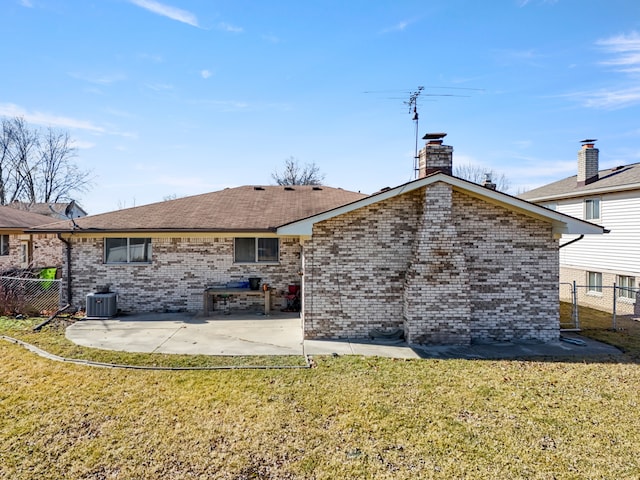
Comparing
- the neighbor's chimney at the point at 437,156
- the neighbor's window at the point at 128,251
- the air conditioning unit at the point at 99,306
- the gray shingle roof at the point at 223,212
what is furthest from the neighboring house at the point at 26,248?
the neighbor's chimney at the point at 437,156

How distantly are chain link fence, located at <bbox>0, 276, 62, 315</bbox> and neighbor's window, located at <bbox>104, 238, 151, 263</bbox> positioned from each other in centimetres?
161

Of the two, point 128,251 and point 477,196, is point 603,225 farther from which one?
point 128,251

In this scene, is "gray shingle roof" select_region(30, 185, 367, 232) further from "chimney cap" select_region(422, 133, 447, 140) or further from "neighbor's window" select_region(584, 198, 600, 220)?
"neighbor's window" select_region(584, 198, 600, 220)

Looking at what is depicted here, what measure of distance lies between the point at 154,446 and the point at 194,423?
596 millimetres

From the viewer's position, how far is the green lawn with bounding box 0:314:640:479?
393 centimetres

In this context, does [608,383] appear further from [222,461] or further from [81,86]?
[81,86]

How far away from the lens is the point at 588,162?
1677 centimetres

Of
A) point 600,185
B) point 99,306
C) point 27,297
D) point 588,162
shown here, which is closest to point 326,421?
point 99,306

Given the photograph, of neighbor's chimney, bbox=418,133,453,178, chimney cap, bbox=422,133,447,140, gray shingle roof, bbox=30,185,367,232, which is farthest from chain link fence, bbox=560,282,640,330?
gray shingle roof, bbox=30,185,367,232

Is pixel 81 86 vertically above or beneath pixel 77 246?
above

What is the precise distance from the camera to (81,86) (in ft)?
42.2

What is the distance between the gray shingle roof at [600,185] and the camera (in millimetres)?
14105

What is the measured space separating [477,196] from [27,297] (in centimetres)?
1381

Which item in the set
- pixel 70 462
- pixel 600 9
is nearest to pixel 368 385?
pixel 70 462
